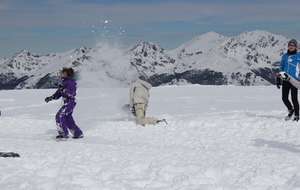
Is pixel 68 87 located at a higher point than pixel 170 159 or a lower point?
Answer: higher

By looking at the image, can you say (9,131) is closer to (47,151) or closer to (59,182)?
(47,151)

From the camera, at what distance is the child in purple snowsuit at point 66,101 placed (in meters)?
8.49

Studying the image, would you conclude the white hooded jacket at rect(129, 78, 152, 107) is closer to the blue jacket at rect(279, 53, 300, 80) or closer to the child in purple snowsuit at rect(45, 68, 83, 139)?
the child in purple snowsuit at rect(45, 68, 83, 139)

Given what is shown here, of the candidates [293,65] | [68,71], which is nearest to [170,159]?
[68,71]

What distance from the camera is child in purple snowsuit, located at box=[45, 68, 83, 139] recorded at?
849 centimetres

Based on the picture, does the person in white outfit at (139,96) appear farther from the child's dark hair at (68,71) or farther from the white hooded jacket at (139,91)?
the child's dark hair at (68,71)

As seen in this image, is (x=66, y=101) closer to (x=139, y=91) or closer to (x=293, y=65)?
(x=139, y=91)

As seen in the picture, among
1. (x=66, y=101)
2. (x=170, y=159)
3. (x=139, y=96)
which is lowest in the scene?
(x=170, y=159)

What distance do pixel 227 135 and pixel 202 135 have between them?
625 mm

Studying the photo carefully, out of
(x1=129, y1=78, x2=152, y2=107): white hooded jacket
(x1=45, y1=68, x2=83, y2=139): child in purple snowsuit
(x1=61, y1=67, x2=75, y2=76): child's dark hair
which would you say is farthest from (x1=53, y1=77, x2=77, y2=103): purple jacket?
(x1=129, y1=78, x2=152, y2=107): white hooded jacket

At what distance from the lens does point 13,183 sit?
503 centimetres

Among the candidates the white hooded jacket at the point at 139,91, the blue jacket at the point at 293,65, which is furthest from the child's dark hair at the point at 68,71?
the blue jacket at the point at 293,65

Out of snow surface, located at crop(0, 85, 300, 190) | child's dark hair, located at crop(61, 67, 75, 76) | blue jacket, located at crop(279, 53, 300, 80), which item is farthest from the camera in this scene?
blue jacket, located at crop(279, 53, 300, 80)

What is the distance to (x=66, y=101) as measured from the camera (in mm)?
8672
